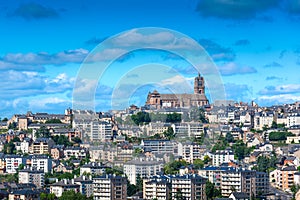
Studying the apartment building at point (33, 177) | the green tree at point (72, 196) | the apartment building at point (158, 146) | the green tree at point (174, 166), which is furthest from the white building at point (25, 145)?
the green tree at point (72, 196)

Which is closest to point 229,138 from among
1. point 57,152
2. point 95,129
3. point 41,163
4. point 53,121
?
point 95,129

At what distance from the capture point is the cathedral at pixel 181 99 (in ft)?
91.1

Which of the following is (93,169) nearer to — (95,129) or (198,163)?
(198,163)

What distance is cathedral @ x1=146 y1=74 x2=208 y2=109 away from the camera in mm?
27770

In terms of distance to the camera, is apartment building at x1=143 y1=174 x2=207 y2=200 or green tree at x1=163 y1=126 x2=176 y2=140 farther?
green tree at x1=163 y1=126 x2=176 y2=140

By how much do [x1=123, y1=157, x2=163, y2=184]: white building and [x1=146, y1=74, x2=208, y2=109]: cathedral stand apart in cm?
801

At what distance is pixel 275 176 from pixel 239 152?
3.65 metres

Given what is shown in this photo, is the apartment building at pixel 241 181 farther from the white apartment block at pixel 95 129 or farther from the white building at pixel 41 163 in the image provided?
the white apartment block at pixel 95 129

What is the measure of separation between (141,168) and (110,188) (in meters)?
2.19

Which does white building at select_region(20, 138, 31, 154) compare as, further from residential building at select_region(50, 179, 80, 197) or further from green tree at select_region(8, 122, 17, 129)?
residential building at select_region(50, 179, 80, 197)

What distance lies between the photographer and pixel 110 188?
52.2 feet

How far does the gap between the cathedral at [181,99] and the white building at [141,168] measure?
8.01 metres

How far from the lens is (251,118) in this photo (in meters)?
27.9

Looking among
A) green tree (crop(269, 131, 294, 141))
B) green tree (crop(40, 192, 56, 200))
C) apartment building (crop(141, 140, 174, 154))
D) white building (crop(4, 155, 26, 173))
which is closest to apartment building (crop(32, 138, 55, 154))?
white building (crop(4, 155, 26, 173))
